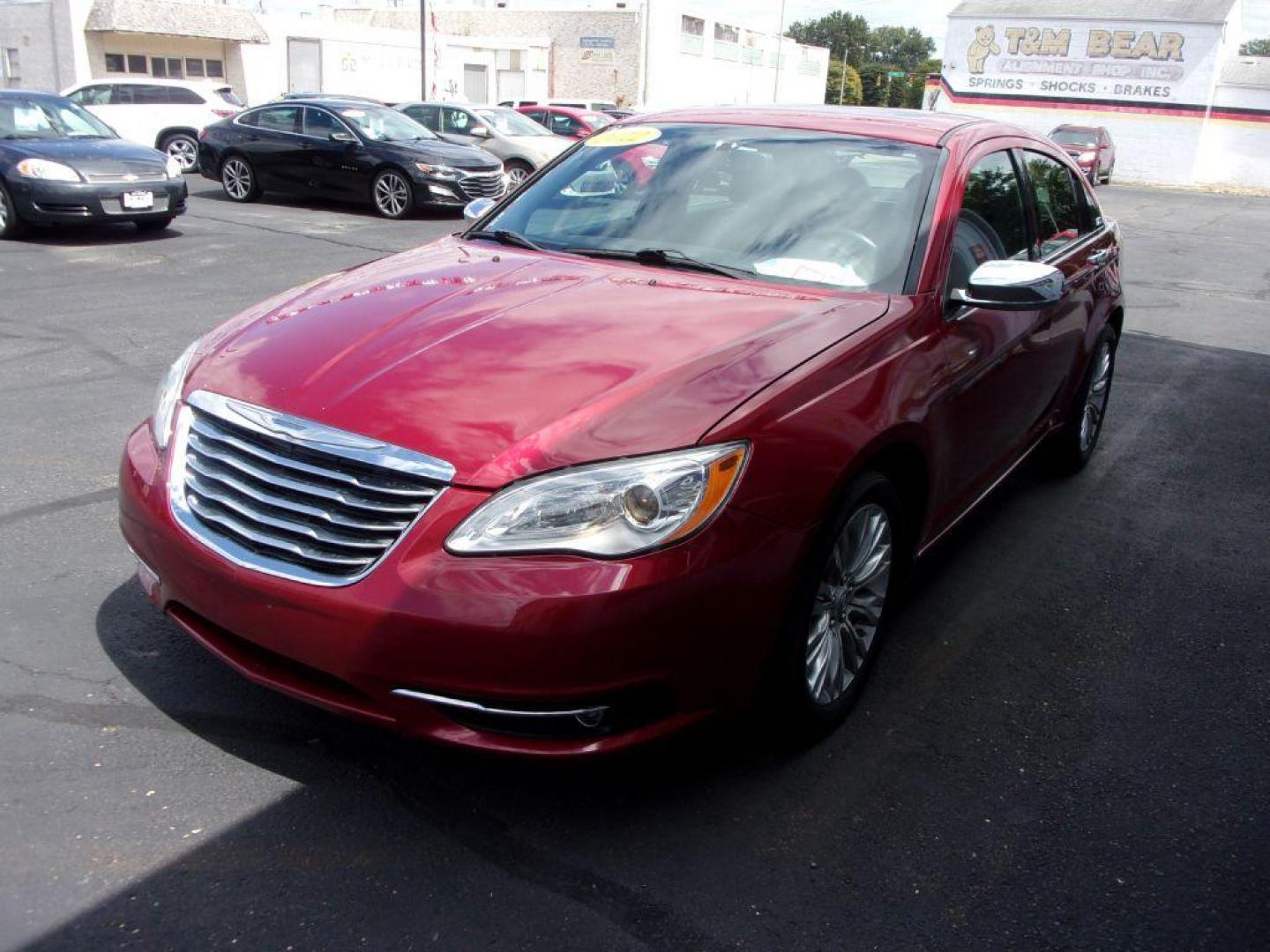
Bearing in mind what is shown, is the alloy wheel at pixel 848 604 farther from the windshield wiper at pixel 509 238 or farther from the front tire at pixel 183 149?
the front tire at pixel 183 149

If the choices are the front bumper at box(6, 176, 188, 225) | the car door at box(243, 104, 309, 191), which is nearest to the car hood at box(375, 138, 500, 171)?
the car door at box(243, 104, 309, 191)

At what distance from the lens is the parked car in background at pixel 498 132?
18.6 meters

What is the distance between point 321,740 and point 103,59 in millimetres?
40556

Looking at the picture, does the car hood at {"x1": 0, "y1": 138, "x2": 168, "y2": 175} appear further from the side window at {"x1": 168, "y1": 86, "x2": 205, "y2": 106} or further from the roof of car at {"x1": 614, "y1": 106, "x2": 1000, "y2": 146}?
the side window at {"x1": 168, "y1": 86, "x2": 205, "y2": 106}

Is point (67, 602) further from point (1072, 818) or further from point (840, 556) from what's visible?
point (1072, 818)

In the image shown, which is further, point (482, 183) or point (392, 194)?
point (482, 183)

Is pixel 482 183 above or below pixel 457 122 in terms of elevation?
below

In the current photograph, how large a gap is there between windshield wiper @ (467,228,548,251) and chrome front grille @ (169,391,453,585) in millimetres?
1524

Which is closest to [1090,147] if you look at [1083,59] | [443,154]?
[1083,59]

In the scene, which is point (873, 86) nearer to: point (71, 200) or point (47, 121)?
point (47, 121)

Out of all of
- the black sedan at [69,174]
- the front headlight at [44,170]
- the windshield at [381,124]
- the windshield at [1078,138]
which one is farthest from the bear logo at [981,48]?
the front headlight at [44,170]

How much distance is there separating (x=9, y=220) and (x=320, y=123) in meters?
5.14

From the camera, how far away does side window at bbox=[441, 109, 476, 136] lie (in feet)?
62.9

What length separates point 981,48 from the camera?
156ft
